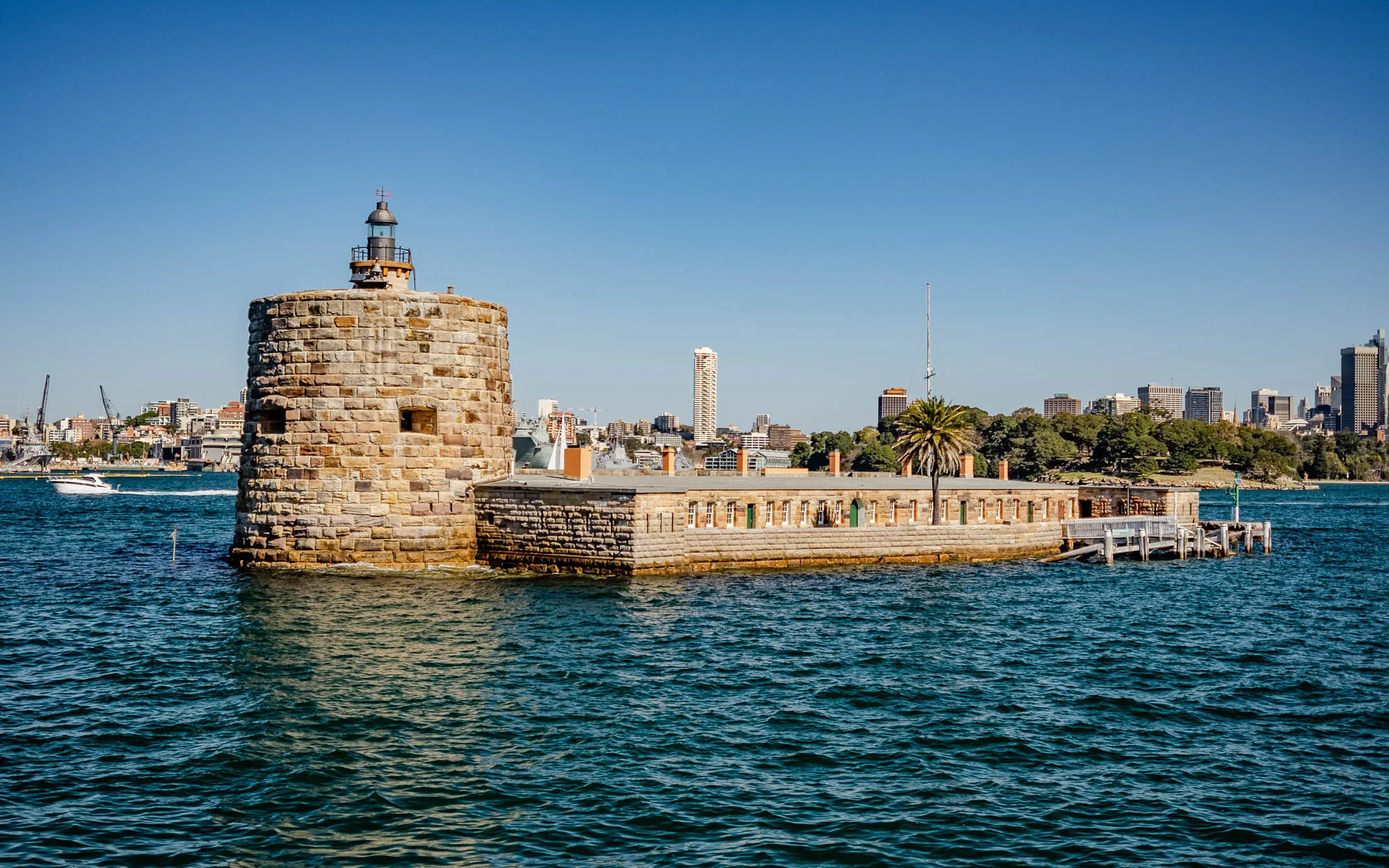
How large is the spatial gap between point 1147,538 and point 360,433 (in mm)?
36764

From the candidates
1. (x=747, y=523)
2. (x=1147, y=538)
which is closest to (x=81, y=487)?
(x=747, y=523)

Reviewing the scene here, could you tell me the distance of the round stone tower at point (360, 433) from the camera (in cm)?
3369

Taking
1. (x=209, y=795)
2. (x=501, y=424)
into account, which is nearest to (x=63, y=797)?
(x=209, y=795)

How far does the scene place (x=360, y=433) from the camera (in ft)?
111

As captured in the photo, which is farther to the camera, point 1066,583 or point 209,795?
point 1066,583

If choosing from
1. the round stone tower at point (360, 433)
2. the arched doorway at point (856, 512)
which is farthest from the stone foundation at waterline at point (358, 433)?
the arched doorway at point (856, 512)

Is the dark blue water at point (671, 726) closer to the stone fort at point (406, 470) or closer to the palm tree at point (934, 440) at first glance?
the stone fort at point (406, 470)

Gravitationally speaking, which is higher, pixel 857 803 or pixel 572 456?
pixel 572 456

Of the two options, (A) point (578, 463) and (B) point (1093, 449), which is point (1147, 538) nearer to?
(A) point (578, 463)

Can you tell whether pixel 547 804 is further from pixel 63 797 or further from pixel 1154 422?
pixel 1154 422

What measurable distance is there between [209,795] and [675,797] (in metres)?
6.48

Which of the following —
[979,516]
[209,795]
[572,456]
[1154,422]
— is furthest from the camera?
[1154,422]

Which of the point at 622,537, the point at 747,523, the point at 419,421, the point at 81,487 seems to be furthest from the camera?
the point at 81,487

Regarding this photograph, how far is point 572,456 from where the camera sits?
41469 millimetres
